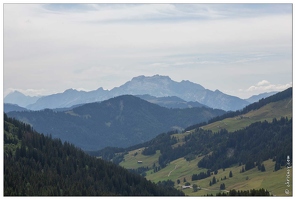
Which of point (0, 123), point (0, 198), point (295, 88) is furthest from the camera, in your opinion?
point (0, 123)

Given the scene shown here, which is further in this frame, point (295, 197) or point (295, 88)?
point (295, 197)

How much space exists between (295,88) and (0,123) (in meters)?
103

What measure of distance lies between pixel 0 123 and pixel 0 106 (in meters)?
15.6

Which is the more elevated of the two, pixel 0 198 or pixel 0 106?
pixel 0 106

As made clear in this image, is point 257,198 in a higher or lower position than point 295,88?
lower

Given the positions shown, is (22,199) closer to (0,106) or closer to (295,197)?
(0,106)

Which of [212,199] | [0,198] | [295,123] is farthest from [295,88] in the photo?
[0,198]

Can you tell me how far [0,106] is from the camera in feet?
553

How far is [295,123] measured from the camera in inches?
6865

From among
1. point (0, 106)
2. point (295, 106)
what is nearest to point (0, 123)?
point (0, 106)

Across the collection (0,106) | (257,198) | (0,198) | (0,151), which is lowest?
(257,198)

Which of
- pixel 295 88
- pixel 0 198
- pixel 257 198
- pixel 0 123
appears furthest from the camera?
pixel 0 123

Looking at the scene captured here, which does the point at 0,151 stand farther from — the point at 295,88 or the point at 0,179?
the point at 295,88

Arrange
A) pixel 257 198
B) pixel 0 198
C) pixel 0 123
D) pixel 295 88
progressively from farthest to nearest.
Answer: pixel 0 123 → pixel 257 198 → pixel 0 198 → pixel 295 88
